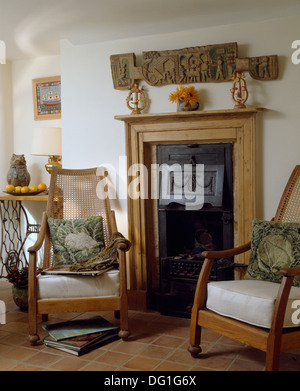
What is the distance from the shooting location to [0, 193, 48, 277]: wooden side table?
447 centimetres

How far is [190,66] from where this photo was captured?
3.36m

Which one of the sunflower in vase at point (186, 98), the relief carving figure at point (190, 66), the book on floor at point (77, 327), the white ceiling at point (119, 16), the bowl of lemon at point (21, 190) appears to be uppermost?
the white ceiling at point (119, 16)

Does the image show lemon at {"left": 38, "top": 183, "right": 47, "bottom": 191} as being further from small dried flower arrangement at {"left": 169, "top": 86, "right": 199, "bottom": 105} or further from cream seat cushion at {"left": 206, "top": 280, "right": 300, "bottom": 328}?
cream seat cushion at {"left": 206, "top": 280, "right": 300, "bottom": 328}

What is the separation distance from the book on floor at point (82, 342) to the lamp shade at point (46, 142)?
1.79 metres

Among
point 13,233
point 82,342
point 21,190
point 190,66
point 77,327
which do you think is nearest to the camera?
point 82,342

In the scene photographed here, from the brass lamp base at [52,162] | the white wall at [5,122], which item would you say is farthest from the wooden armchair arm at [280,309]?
the white wall at [5,122]

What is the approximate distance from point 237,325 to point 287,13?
215 cm

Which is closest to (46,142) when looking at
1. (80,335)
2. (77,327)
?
(77,327)

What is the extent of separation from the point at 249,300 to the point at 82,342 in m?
1.12

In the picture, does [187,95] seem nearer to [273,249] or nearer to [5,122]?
[273,249]

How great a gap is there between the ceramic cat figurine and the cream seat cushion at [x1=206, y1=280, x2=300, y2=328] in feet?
7.67

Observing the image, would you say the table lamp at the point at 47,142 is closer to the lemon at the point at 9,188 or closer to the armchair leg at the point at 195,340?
the lemon at the point at 9,188

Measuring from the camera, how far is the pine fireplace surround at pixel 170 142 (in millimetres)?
3232

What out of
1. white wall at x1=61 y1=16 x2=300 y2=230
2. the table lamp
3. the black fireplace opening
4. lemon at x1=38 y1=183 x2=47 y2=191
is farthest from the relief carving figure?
lemon at x1=38 y1=183 x2=47 y2=191
